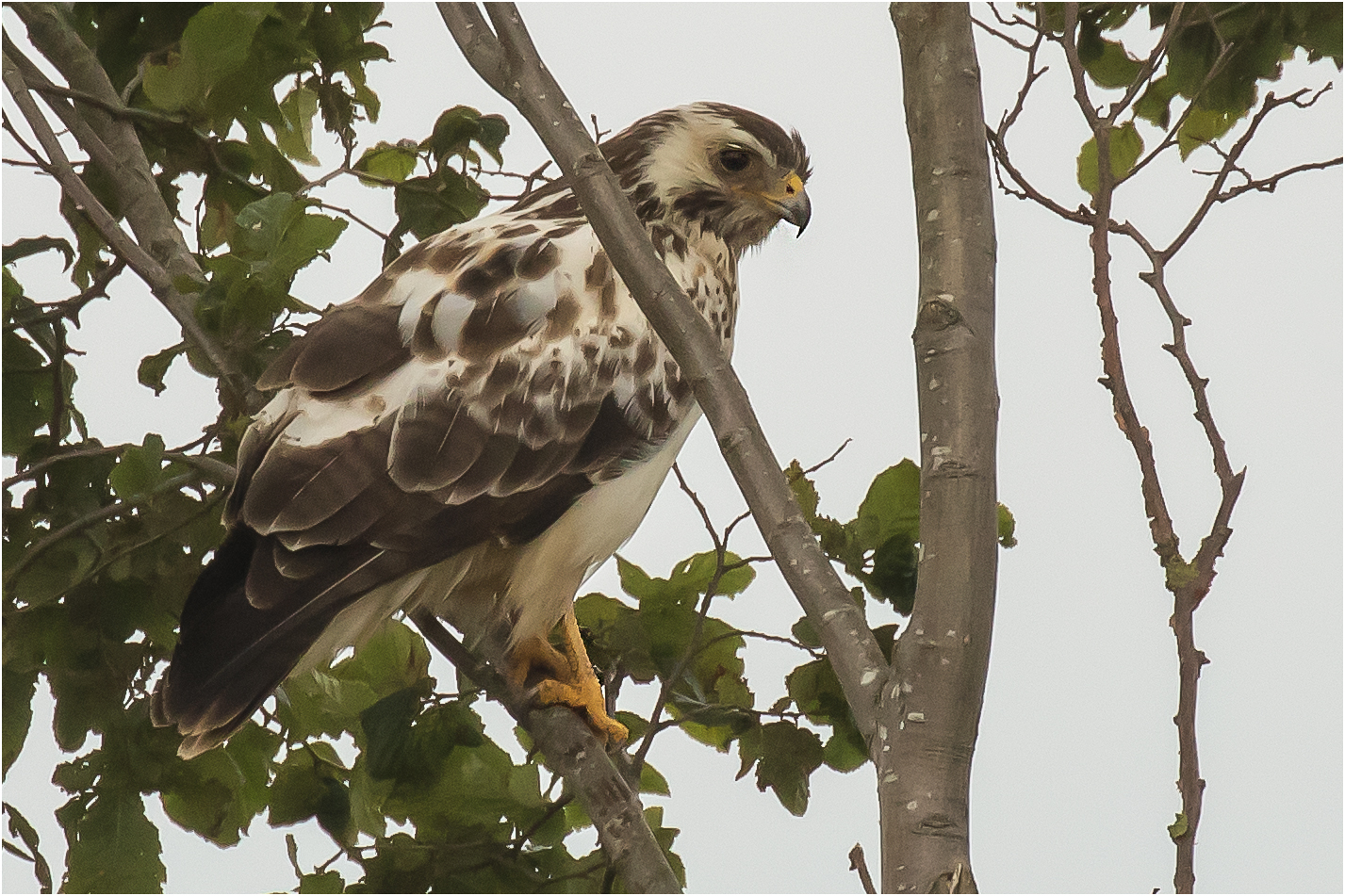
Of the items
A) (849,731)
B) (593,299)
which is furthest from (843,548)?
(593,299)

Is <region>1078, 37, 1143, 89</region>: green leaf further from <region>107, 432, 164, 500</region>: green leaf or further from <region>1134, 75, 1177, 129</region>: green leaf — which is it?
<region>107, 432, 164, 500</region>: green leaf

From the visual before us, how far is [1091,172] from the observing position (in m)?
2.93

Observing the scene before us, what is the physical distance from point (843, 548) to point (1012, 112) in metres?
0.78

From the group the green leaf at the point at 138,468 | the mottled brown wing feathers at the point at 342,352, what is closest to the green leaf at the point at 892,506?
the mottled brown wing feathers at the point at 342,352

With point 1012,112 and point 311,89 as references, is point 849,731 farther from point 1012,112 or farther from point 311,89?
point 311,89

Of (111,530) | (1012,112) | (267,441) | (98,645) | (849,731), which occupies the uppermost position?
(1012,112)

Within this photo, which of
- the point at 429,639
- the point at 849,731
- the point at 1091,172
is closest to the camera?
the point at 849,731

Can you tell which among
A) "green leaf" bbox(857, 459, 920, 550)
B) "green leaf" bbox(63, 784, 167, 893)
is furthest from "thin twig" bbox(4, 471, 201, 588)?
"green leaf" bbox(857, 459, 920, 550)

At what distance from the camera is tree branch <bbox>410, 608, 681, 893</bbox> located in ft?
7.71

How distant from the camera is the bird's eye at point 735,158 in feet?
12.2

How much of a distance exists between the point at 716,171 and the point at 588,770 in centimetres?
172

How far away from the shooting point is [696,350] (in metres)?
1.86

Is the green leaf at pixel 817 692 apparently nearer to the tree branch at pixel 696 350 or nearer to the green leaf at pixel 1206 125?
the tree branch at pixel 696 350

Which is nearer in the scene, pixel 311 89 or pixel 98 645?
pixel 98 645
